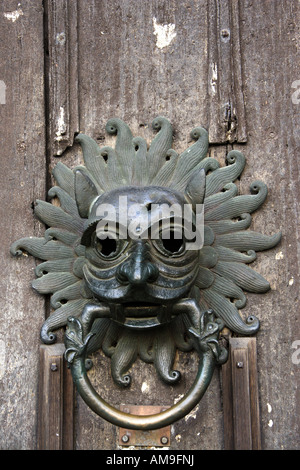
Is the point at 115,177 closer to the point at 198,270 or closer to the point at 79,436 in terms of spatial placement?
the point at 198,270

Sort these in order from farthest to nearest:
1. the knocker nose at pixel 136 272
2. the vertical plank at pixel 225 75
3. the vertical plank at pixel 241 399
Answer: the vertical plank at pixel 225 75
the vertical plank at pixel 241 399
the knocker nose at pixel 136 272

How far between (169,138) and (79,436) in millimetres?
534

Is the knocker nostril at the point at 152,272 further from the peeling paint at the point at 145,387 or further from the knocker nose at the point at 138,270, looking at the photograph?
the peeling paint at the point at 145,387

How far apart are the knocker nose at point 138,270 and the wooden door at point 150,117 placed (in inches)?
8.3

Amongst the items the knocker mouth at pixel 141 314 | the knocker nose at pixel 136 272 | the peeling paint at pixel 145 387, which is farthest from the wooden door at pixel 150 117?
the knocker nose at pixel 136 272

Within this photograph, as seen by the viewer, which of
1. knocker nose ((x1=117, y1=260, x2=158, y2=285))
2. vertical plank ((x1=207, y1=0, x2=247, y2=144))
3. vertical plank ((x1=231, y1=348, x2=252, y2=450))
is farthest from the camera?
vertical plank ((x1=207, y1=0, x2=247, y2=144))

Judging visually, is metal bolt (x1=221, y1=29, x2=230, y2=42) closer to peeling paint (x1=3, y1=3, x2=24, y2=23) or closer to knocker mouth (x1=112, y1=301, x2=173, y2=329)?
peeling paint (x1=3, y1=3, x2=24, y2=23)

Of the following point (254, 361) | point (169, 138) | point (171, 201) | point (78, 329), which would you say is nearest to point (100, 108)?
point (169, 138)

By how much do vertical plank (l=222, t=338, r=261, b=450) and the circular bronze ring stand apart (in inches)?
3.3

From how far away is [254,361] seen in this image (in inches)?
41.6

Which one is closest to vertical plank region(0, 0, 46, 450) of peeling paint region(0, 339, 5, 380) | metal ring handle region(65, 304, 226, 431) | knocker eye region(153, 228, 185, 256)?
peeling paint region(0, 339, 5, 380)

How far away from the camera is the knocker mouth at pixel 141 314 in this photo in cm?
101

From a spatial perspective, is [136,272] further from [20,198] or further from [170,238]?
[20,198]

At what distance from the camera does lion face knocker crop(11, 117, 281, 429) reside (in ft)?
3.21
